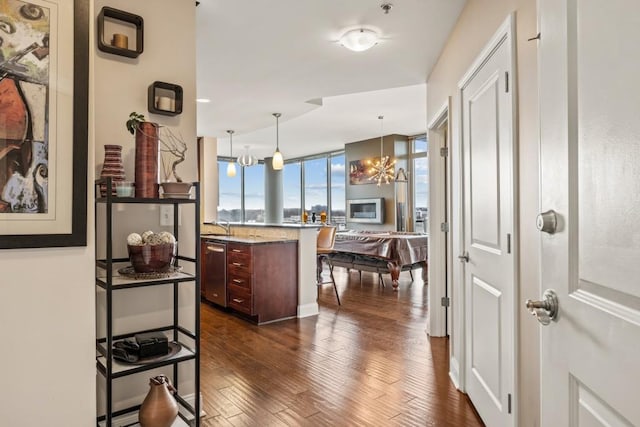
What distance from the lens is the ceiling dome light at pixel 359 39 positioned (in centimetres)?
276

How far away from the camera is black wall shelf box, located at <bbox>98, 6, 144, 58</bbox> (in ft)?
6.60

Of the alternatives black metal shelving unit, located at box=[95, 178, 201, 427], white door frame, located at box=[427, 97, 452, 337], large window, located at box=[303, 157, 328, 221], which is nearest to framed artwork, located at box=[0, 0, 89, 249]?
black metal shelving unit, located at box=[95, 178, 201, 427]

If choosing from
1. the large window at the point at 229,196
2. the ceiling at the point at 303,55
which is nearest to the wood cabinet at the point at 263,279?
the ceiling at the point at 303,55

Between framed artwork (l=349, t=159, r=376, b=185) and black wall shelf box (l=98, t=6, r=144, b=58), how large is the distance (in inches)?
280

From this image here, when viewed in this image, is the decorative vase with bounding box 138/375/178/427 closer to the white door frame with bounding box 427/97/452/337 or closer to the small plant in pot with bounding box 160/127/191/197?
the small plant in pot with bounding box 160/127/191/197

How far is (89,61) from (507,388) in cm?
236

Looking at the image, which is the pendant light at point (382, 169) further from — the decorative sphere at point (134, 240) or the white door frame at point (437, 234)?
the decorative sphere at point (134, 240)

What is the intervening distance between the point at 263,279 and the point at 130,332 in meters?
2.14

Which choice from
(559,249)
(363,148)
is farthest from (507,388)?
(363,148)

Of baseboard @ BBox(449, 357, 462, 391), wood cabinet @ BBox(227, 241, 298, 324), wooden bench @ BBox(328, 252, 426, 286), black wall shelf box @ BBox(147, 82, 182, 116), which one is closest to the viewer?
black wall shelf box @ BBox(147, 82, 182, 116)

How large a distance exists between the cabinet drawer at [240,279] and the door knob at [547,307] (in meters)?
3.47

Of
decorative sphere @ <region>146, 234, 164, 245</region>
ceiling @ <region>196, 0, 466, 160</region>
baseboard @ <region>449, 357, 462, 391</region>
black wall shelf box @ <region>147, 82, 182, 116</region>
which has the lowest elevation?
baseboard @ <region>449, 357, 462, 391</region>

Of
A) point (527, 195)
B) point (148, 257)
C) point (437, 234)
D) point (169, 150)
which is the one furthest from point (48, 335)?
point (437, 234)

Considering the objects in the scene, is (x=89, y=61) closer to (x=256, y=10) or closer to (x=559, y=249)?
(x=256, y=10)
